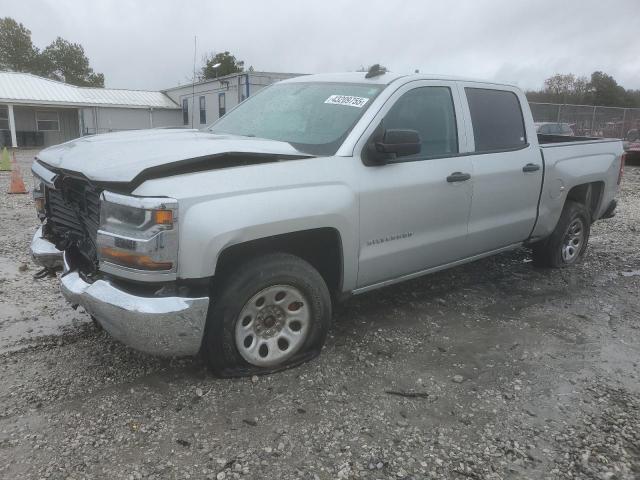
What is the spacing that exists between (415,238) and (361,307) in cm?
99

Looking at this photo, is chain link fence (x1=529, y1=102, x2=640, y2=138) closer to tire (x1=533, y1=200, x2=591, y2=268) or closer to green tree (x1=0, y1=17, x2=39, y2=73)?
tire (x1=533, y1=200, x2=591, y2=268)

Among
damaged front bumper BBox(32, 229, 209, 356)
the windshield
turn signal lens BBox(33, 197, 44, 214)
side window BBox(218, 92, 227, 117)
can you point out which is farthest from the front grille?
side window BBox(218, 92, 227, 117)

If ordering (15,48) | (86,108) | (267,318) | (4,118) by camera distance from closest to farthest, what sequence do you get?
(267,318) < (4,118) < (86,108) < (15,48)

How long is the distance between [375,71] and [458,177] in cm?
103

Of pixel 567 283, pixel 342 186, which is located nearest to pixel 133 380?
pixel 342 186

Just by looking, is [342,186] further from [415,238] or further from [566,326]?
[566,326]

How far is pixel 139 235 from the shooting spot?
105 inches

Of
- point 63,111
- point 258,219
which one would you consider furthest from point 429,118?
point 63,111

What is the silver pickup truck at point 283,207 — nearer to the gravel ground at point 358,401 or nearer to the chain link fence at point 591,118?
the gravel ground at point 358,401

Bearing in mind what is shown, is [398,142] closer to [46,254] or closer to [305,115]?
[305,115]

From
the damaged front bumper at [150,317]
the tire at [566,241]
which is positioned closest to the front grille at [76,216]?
the damaged front bumper at [150,317]

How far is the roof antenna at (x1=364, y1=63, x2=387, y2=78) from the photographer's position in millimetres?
4031

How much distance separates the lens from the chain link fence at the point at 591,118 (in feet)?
72.7

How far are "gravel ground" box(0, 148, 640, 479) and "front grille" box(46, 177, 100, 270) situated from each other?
0.76 metres
